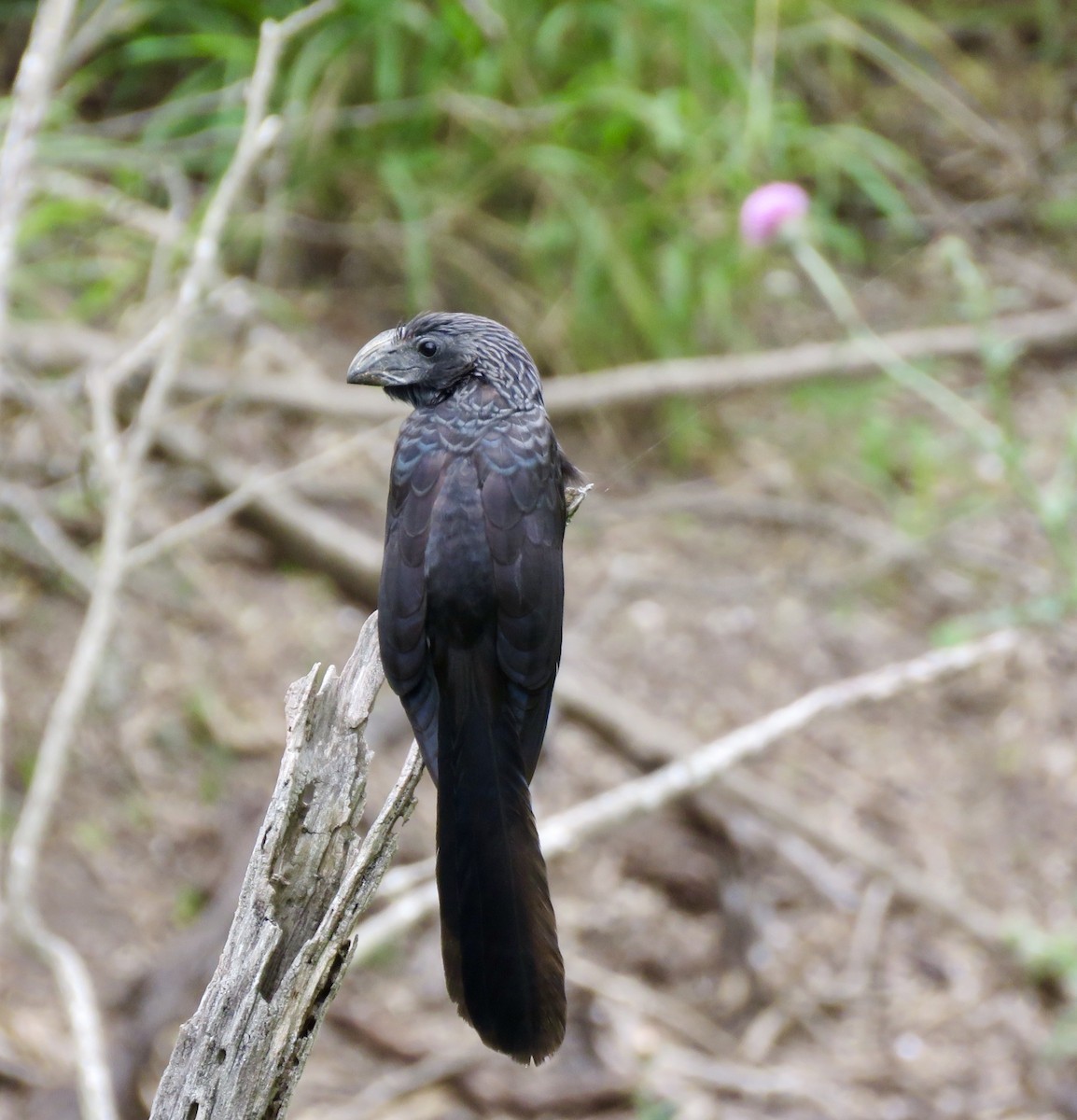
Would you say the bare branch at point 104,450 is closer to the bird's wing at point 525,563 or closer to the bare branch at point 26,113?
the bare branch at point 26,113

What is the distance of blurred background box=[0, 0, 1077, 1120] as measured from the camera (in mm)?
3266

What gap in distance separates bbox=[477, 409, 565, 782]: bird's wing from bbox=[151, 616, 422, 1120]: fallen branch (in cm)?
21

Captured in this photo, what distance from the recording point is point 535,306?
15.3ft

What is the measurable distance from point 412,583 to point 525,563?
139mm

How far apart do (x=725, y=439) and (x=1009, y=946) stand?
2259 mm

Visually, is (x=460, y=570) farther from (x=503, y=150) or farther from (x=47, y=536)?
(x=503, y=150)

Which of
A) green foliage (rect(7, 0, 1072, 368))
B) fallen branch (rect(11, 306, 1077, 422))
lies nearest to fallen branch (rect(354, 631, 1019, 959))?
fallen branch (rect(11, 306, 1077, 422))

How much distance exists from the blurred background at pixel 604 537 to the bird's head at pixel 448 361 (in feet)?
4.10

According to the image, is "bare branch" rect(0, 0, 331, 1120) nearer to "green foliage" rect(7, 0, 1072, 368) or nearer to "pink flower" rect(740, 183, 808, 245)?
"pink flower" rect(740, 183, 808, 245)

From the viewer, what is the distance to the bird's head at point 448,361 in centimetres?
168

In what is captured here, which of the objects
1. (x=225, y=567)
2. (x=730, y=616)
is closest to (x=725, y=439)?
(x=730, y=616)

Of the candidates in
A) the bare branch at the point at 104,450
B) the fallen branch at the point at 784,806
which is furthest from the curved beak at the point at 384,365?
the fallen branch at the point at 784,806

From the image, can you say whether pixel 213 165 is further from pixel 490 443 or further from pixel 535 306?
pixel 490 443

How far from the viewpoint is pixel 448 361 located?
170cm
